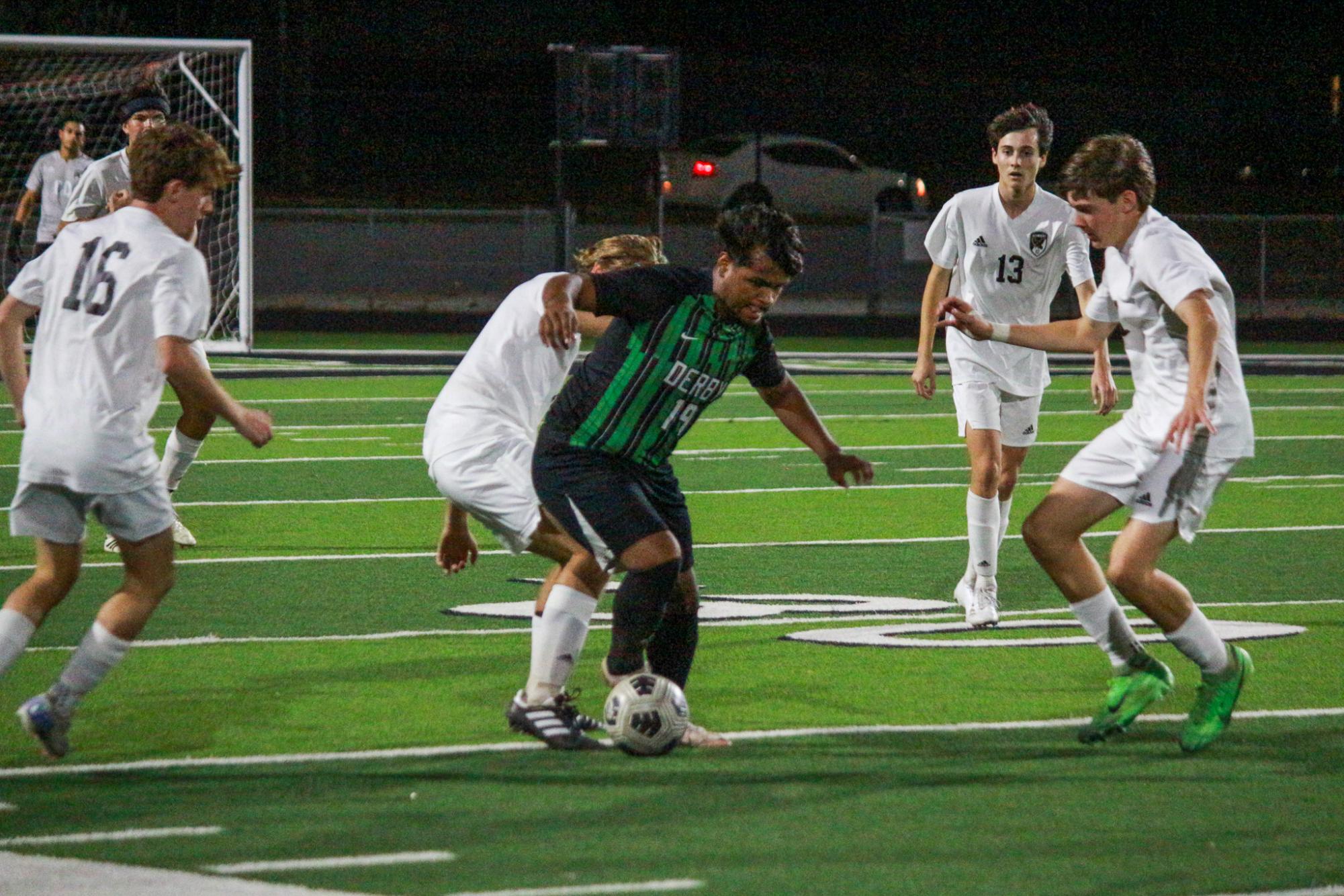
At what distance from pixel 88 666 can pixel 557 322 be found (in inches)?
65.1

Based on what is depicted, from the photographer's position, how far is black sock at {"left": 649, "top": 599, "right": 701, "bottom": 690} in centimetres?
656

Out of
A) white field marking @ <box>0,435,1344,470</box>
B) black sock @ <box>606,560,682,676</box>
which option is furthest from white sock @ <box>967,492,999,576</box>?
white field marking @ <box>0,435,1344,470</box>

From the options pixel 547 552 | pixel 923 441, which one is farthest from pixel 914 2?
pixel 547 552

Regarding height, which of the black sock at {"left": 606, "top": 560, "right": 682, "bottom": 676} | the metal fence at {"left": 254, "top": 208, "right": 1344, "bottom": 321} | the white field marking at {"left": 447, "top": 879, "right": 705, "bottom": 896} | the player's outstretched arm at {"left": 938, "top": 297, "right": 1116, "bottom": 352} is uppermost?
the player's outstretched arm at {"left": 938, "top": 297, "right": 1116, "bottom": 352}

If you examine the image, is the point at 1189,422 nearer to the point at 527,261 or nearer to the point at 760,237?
the point at 760,237

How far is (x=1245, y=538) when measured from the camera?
11.2 metres

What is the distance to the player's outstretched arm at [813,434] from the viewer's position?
6.52 metres

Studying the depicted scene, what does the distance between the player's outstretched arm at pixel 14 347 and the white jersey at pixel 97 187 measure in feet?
14.8

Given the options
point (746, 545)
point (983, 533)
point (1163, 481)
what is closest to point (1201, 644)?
point (1163, 481)

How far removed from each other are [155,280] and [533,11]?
45.2 meters

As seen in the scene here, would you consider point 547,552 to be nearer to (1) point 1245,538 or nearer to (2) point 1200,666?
(2) point 1200,666

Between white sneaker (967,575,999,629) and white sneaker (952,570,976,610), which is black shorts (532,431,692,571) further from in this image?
white sneaker (952,570,976,610)

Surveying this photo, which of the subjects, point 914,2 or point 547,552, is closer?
point 547,552

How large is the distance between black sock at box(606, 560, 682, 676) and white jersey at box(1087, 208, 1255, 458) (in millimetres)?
1528
